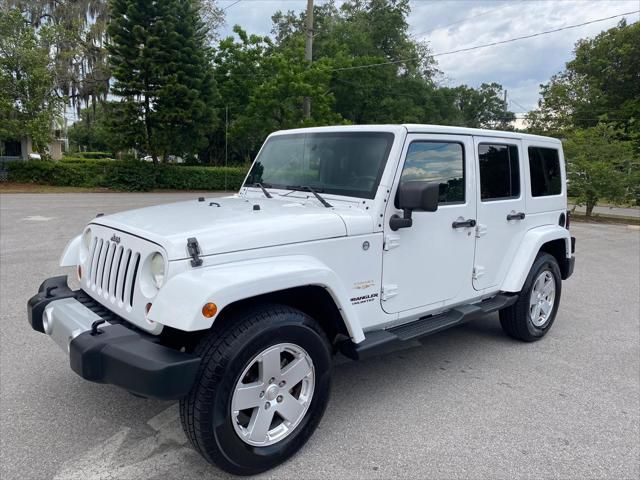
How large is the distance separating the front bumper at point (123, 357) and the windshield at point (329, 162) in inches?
63.2

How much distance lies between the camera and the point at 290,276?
251 centimetres

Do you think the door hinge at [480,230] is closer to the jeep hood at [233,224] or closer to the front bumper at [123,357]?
the jeep hood at [233,224]

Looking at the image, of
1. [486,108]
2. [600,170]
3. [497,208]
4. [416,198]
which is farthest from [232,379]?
[486,108]

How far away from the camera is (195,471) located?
2.59 metres

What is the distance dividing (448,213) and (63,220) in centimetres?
1118

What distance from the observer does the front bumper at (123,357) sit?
2164 millimetres

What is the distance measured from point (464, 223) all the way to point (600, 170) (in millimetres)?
14769

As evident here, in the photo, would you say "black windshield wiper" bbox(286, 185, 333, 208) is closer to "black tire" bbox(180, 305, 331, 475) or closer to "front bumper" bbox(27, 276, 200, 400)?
"black tire" bbox(180, 305, 331, 475)

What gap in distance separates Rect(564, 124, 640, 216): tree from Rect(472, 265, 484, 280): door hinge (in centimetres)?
1438

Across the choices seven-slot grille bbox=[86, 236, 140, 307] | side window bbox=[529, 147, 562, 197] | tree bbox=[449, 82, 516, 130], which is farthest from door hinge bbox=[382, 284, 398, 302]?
tree bbox=[449, 82, 516, 130]

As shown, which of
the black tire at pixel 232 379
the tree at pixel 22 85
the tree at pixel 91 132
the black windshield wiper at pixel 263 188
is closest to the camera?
the black tire at pixel 232 379

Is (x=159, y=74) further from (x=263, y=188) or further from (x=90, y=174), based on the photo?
(x=263, y=188)

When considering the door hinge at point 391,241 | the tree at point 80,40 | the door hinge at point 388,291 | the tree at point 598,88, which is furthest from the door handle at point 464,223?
the tree at point 80,40

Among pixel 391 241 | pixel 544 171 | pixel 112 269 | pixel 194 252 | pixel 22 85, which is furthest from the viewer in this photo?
pixel 22 85
